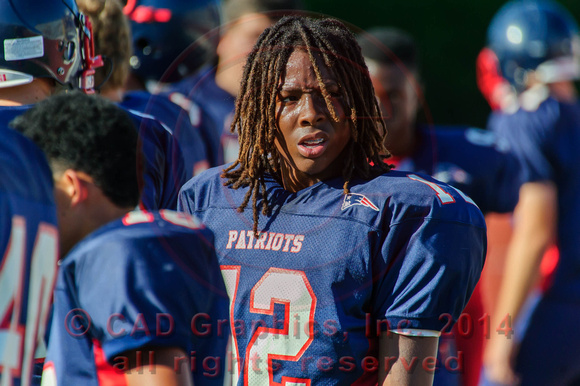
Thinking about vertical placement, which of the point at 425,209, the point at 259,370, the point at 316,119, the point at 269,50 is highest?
the point at 269,50

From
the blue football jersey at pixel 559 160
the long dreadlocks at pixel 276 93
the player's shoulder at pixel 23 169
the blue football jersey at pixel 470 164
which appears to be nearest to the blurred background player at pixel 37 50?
the long dreadlocks at pixel 276 93

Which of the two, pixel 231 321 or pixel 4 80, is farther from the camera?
pixel 4 80

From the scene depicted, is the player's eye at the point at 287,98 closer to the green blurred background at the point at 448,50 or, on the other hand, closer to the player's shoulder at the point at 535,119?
the player's shoulder at the point at 535,119

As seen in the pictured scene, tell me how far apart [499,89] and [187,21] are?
3685mm

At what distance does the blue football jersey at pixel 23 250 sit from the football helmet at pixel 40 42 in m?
1.10

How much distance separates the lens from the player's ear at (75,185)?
2.43m

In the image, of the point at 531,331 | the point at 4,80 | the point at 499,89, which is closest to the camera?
the point at 4,80

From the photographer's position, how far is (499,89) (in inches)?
302

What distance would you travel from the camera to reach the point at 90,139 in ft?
8.32

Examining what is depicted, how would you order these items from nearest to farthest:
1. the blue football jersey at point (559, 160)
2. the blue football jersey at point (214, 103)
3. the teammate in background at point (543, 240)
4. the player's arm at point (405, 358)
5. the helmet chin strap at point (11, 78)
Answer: the player's arm at point (405, 358) < the helmet chin strap at point (11, 78) < the blue football jersey at point (214, 103) < the teammate in background at point (543, 240) < the blue football jersey at point (559, 160)

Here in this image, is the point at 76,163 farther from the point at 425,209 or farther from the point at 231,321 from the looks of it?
the point at 425,209

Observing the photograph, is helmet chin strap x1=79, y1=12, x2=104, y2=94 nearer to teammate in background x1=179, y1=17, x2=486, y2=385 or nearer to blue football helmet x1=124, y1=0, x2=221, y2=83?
teammate in background x1=179, y1=17, x2=486, y2=385

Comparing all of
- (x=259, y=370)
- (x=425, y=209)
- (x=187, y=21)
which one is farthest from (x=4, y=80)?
(x=187, y=21)

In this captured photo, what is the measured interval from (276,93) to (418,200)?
1.91ft
